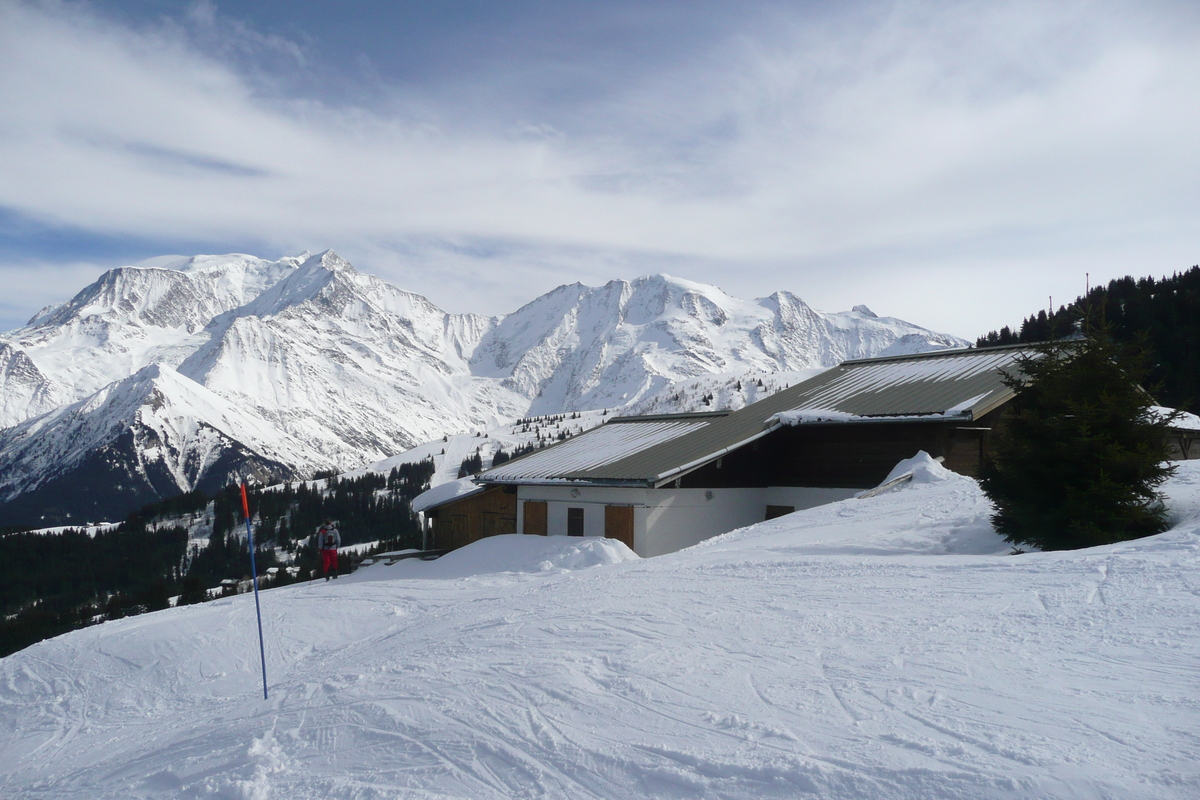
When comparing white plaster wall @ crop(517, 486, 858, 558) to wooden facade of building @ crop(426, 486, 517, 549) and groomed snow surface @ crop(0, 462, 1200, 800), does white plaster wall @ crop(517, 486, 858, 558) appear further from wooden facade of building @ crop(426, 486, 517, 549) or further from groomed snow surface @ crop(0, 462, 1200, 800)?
groomed snow surface @ crop(0, 462, 1200, 800)

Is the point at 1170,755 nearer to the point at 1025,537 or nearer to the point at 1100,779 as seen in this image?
the point at 1100,779

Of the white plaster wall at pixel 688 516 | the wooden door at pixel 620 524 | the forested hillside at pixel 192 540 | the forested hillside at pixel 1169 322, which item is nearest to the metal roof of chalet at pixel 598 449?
the wooden door at pixel 620 524

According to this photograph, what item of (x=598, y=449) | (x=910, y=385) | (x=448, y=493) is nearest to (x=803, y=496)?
(x=910, y=385)

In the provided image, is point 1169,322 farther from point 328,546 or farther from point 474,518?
point 328,546

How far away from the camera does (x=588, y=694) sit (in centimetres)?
638

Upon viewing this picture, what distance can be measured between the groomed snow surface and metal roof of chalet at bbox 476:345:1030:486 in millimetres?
7613

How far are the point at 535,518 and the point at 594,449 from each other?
14.1 feet

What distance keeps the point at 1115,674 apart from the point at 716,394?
412 feet

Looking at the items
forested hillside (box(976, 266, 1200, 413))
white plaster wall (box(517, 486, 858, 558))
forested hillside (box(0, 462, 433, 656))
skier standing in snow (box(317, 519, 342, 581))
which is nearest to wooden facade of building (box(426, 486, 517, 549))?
white plaster wall (box(517, 486, 858, 558))

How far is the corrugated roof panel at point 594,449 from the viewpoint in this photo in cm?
2308

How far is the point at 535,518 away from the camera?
22.5m

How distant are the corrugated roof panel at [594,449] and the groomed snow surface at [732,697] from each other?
11.1 metres

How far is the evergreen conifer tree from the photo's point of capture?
10219 mm

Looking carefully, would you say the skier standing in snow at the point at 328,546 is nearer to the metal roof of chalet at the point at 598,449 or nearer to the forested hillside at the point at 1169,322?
the metal roof of chalet at the point at 598,449
